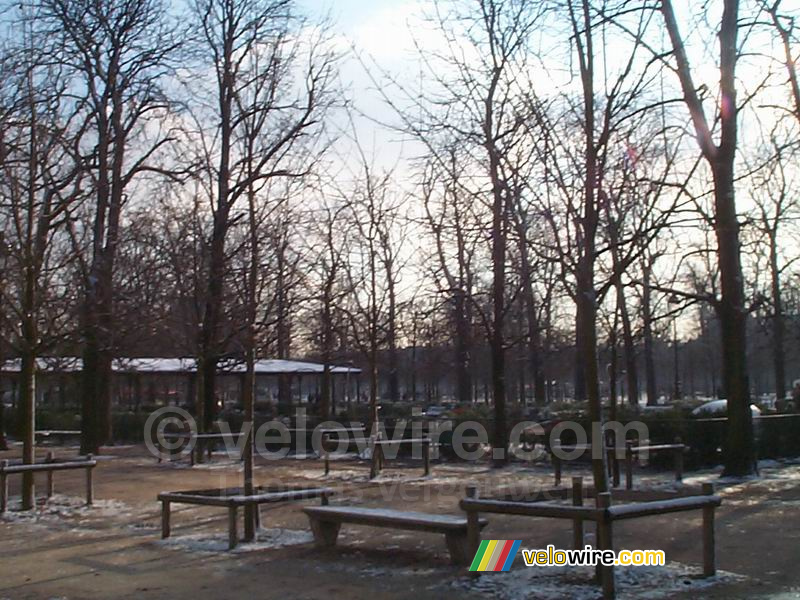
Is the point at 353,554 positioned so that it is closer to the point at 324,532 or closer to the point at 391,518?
the point at 324,532

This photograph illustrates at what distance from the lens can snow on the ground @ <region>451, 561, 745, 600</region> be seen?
795 centimetres

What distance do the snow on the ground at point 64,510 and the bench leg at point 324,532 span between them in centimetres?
451

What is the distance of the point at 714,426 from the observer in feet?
63.4

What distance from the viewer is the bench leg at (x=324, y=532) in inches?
415

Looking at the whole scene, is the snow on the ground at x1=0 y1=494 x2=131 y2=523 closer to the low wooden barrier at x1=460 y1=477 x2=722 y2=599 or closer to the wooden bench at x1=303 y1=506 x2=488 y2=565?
the wooden bench at x1=303 y1=506 x2=488 y2=565

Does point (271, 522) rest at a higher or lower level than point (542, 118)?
lower

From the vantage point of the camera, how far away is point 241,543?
11.0 m

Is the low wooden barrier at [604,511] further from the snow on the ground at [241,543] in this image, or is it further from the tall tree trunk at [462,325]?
the tall tree trunk at [462,325]

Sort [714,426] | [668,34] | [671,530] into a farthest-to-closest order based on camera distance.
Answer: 1. [714,426]
2. [668,34]
3. [671,530]

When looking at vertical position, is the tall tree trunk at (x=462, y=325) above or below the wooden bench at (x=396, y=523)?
above

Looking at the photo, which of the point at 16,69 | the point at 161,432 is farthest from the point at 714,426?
the point at 161,432

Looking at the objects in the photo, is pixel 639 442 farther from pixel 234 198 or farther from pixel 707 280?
pixel 707 280

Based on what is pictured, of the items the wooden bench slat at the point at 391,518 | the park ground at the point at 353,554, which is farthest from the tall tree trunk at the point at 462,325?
the wooden bench slat at the point at 391,518

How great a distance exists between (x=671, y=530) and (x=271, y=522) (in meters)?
5.09
